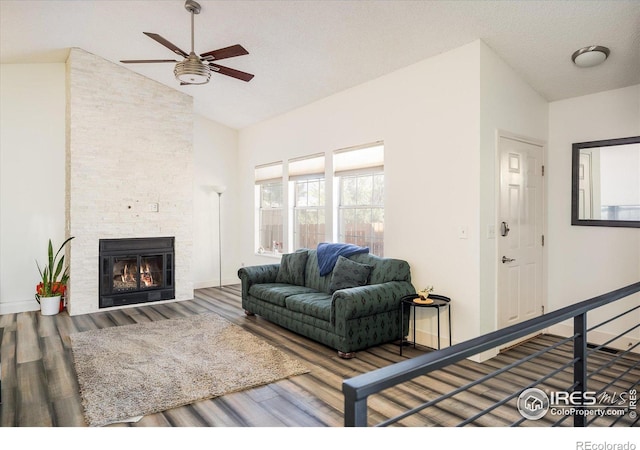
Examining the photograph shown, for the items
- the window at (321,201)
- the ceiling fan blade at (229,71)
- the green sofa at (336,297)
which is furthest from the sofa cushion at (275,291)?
the ceiling fan blade at (229,71)

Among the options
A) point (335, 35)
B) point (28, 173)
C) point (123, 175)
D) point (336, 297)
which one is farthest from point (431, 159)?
point (28, 173)

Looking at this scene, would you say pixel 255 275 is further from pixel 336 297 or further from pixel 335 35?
pixel 335 35

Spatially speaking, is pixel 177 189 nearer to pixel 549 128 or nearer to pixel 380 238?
pixel 380 238

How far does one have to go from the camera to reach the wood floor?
2588 mm

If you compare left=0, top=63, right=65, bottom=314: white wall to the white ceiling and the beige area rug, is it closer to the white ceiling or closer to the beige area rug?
the white ceiling

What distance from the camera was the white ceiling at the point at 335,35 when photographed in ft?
10.6

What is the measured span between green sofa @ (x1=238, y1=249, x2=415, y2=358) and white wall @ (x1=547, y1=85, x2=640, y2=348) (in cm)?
177

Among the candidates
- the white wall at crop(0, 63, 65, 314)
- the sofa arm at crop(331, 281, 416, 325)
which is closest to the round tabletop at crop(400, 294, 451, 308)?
the sofa arm at crop(331, 281, 416, 325)

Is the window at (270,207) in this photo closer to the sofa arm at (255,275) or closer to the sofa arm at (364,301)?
the sofa arm at (255,275)

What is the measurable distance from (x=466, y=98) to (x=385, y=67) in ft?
3.48

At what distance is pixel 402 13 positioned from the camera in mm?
3398

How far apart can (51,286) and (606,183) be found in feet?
22.6
